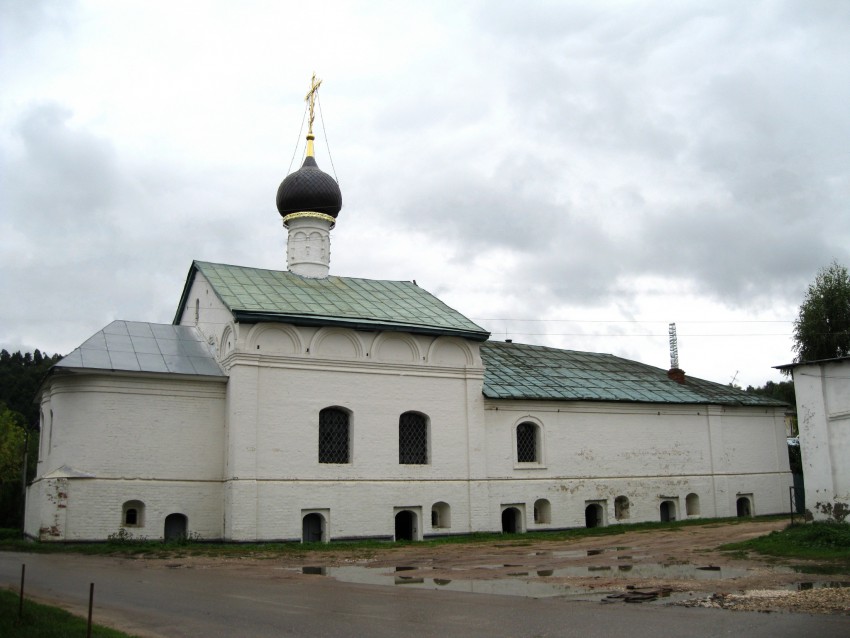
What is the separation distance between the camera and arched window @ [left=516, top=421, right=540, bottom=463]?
22516mm

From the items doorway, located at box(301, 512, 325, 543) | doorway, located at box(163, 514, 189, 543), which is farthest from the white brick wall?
doorway, located at box(301, 512, 325, 543)

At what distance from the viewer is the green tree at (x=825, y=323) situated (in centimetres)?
3044

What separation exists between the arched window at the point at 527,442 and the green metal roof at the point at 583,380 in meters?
0.92

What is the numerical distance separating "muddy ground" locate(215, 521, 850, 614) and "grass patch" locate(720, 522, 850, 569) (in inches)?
19.2

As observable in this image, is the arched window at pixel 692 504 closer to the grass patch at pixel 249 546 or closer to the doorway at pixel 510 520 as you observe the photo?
the grass patch at pixel 249 546

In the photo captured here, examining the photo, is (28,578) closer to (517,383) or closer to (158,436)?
(158,436)

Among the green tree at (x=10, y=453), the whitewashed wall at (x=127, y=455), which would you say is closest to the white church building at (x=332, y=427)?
the whitewashed wall at (x=127, y=455)

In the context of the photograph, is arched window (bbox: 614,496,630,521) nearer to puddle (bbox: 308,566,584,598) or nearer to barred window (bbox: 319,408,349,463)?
barred window (bbox: 319,408,349,463)

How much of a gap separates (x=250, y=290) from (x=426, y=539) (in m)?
7.70

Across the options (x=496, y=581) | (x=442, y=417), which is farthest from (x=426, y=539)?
(x=496, y=581)

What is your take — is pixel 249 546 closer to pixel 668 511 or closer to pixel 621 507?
pixel 621 507

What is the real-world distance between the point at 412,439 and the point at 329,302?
164 inches

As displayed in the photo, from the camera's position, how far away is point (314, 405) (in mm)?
19547

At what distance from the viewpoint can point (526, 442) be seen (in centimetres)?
2273
